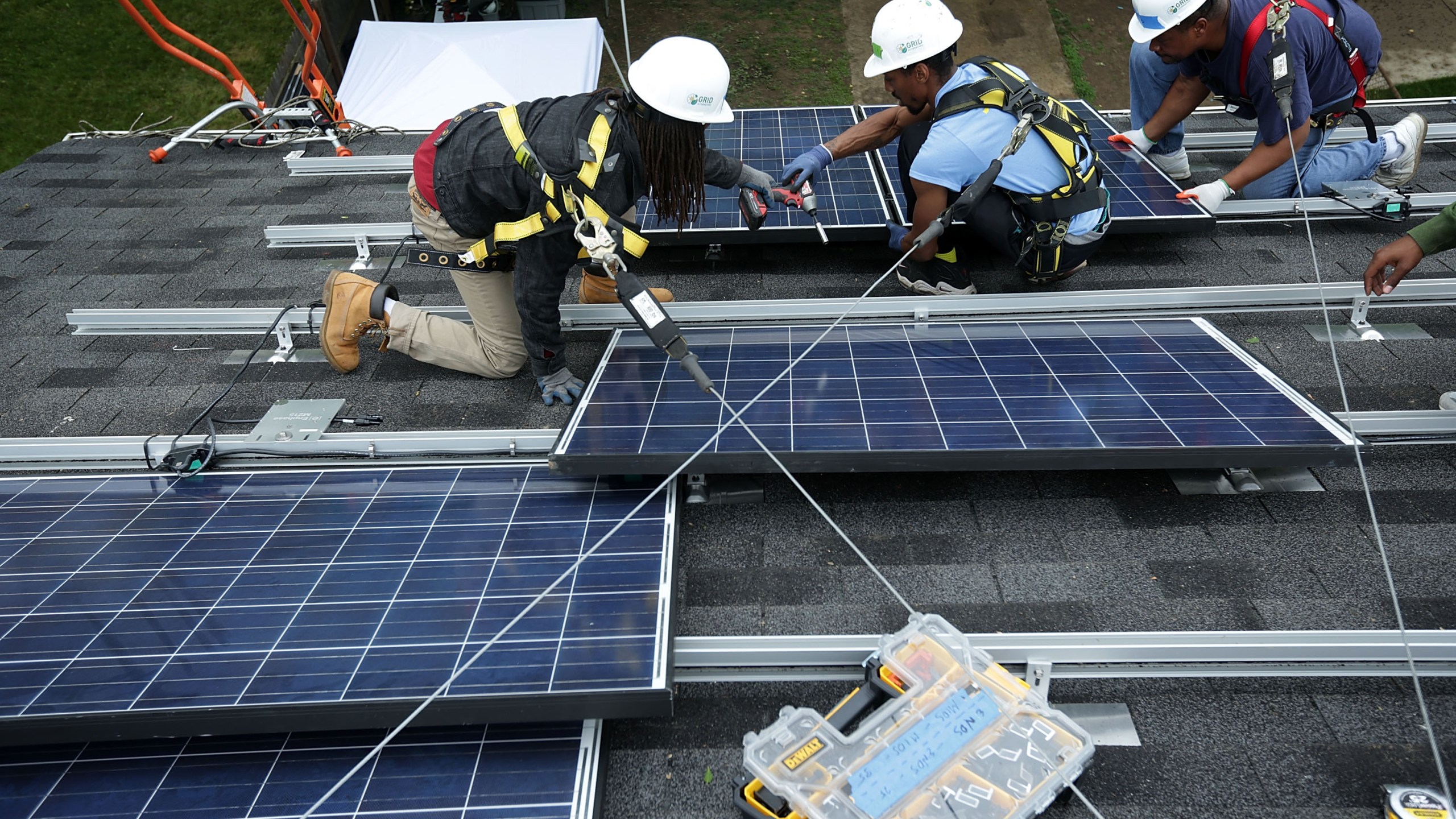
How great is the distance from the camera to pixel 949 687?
7.80ft

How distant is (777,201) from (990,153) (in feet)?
3.52

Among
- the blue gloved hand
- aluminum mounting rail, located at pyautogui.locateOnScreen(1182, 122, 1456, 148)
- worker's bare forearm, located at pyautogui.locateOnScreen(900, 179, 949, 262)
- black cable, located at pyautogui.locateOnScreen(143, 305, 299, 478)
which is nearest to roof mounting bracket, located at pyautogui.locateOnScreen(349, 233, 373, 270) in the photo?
black cable, located at pyautogui.locateOnScreen(143, 305, 299, 478)

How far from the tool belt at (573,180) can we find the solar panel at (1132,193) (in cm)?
193

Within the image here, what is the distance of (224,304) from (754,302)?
3.01m

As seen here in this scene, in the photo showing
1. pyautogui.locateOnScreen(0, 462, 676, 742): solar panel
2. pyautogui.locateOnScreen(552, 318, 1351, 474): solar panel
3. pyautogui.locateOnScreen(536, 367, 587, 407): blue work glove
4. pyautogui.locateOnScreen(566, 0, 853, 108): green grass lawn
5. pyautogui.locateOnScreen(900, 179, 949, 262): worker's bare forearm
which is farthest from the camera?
pyautogui.locateOnScreen(566, 0, 853, 108): green grass lawn

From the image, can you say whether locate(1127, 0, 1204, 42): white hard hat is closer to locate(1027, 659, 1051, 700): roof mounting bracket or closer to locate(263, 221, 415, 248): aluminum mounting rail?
locate(1027, 659, 1051, 700): roof mounting bracket

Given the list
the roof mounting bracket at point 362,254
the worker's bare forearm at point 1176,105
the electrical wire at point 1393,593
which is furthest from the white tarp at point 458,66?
the electrical wire at point 1393,593

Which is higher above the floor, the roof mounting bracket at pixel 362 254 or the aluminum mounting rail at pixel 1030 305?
the roof mounting bracket at pixel 362 254

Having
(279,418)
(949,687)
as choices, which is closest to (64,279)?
(279,418)

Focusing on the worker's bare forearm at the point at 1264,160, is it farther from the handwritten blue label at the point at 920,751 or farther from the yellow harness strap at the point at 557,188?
the handwritten blue label at the point at 920,751

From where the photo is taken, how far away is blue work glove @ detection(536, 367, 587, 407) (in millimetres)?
3928

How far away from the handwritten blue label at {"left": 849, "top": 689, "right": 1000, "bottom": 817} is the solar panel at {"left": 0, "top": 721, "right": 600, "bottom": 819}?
728 mm

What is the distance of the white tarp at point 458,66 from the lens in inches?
319

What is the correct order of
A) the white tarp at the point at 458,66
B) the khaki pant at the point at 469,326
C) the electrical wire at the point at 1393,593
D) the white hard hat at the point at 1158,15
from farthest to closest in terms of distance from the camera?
the white tarp at the point at 458,66 → the white hard hat at the point at 1158,15 → the khaki pant at the point at 469,326 → the electrical wire at the point at 1393,593
